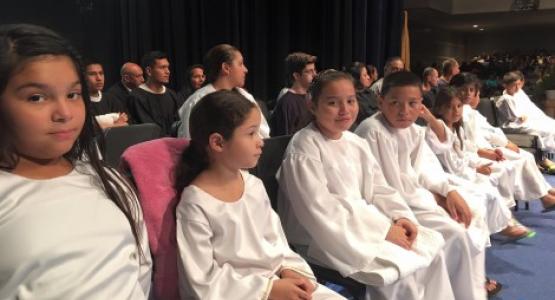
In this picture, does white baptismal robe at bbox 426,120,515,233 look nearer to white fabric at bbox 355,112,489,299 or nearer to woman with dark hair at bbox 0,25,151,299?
white fabric at bbox 355,112,489,299

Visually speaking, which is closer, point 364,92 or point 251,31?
point 364,92

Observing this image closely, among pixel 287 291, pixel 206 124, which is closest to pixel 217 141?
pixel 206 124

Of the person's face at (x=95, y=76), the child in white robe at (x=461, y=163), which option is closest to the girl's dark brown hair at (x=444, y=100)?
the child in white robe at (x=461, y=163)

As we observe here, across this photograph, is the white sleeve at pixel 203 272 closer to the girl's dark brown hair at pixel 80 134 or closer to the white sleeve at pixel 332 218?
the girl's dark brown hair at pixel 80 134

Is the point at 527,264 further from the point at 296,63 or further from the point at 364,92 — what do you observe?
the point at 364,92

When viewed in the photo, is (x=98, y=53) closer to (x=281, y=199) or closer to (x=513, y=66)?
(x=281, y=199)

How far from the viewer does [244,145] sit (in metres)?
1.40

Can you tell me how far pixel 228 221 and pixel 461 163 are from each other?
1.88 metres

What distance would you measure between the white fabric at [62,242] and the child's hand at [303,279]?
456 millimetres

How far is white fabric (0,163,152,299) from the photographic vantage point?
0.93 m

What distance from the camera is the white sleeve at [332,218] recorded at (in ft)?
5.57

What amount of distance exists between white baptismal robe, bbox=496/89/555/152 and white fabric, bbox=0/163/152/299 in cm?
490

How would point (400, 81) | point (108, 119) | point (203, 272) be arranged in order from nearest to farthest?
point (203, 272), point (400, 81), point (108, 119)

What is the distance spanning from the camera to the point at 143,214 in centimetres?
130
